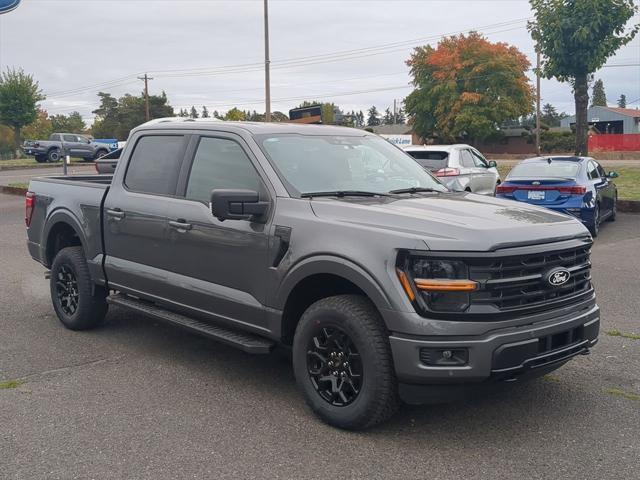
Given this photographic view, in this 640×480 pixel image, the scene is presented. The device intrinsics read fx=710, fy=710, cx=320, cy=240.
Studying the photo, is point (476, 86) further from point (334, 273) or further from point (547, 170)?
point (334, 273)

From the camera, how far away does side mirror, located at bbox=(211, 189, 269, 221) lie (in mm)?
4508

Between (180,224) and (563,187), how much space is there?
338 inches

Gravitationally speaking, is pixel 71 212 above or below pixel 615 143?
below

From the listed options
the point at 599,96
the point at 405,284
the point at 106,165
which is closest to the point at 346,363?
the point at 405,284

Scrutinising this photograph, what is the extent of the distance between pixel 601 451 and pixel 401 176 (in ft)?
8.06

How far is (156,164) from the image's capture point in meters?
5.88

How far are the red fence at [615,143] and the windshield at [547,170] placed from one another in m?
50.5

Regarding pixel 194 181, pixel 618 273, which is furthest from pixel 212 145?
pixel 618 273

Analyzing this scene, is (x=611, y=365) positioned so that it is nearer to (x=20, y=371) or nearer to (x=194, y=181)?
(x=194, y=181)

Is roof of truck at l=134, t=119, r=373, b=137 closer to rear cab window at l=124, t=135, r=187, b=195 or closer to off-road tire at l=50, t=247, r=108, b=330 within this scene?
rear cab window at l=124, t=135, r=187, b=195

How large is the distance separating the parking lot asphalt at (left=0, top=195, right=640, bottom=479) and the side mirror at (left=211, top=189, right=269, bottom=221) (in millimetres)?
1276

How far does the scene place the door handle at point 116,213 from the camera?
235 inches

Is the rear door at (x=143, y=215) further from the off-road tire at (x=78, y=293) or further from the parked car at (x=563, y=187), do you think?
the parked car at (x=563, y=187)

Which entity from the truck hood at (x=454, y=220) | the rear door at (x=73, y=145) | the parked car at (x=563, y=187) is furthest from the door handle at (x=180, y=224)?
the rear door at (x=73, y=145)
